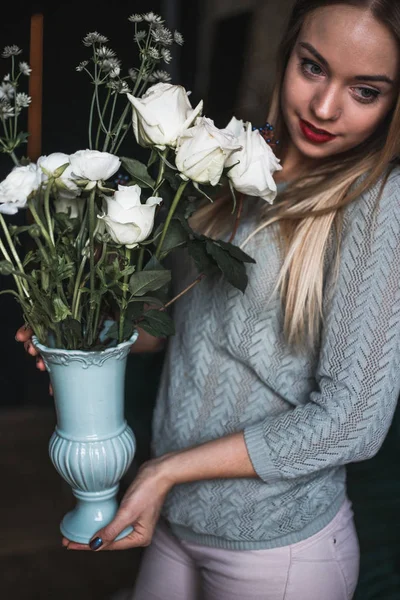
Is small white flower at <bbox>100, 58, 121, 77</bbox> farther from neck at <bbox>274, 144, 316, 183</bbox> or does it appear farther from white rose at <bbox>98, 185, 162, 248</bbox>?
neck at <bbox>274, 144, 316, 183</bbox>

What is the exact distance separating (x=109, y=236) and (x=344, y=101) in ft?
1.61

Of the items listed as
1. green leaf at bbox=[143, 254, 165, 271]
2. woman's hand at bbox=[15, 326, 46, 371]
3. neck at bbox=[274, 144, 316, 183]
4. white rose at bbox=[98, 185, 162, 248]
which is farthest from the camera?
neck at bbox=[274, 144, 316, 183]

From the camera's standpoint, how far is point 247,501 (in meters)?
1.33

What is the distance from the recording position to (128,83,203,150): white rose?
0.97m

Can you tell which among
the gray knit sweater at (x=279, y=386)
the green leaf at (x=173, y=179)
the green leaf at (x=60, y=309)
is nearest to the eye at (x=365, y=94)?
the gray knit sweater at (x=279, y=386)

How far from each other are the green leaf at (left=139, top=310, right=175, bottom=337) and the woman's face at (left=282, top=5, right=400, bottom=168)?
448mm

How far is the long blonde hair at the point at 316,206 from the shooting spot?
1.23 m

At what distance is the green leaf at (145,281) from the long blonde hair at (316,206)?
1.01 feet

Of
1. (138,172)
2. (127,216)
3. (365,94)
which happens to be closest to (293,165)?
(365,94)

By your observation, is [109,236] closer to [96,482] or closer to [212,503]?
[96,482]

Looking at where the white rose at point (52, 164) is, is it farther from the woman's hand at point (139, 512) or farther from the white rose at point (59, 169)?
the woman's hand at point (139, 512)

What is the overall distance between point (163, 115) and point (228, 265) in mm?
243

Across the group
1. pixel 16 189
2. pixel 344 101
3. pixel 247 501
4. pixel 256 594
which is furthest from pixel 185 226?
pixel 256 594

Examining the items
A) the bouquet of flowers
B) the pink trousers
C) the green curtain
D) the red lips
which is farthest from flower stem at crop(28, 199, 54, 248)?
the green curtain
